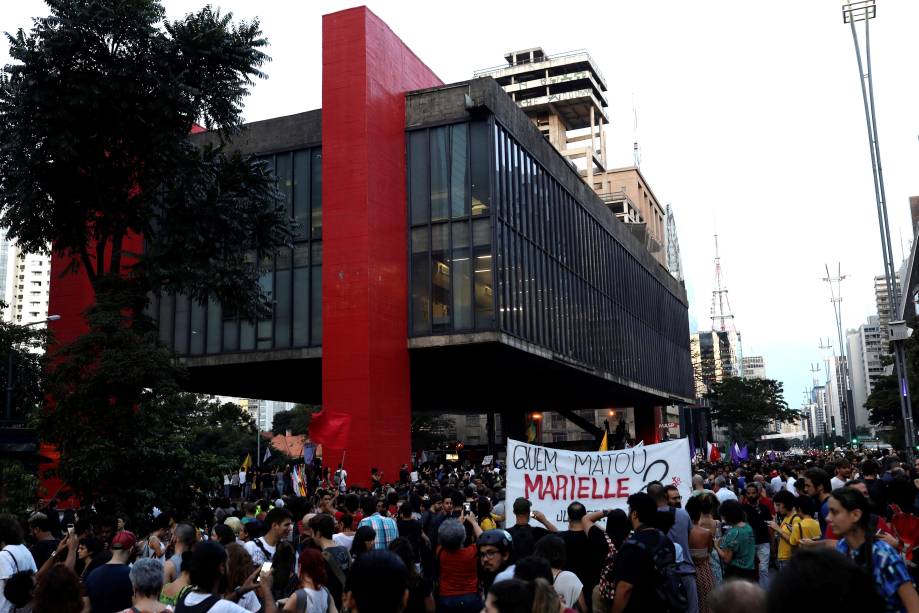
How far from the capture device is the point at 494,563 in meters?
6.55

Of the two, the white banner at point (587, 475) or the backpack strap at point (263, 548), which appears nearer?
the backpack strap at point (263, 548)

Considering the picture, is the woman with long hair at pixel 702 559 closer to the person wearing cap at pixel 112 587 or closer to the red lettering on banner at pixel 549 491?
the red lettering on banner at pixel 549 491

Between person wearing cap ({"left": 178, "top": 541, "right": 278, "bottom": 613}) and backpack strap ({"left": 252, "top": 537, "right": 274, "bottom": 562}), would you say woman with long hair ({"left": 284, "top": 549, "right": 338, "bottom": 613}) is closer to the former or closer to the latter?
person wearing cap ({"left": 178, "top": 541, "right": 278, "bottom": 613})

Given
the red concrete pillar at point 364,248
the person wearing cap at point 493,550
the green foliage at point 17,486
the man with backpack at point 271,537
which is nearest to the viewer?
the person wearing cap at point 493,550

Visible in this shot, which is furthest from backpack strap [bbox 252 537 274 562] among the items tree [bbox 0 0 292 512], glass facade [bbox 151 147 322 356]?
glass facade [bbox 151 147 322 356]

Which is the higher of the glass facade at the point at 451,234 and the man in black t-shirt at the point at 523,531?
the glass facade at the point at 451,234

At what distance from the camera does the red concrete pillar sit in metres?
27.4

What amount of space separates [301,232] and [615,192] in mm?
72028

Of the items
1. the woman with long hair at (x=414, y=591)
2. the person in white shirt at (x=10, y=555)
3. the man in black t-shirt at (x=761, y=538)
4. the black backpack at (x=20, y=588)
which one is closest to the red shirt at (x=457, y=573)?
the woman with long hair at (x=414, y=591)

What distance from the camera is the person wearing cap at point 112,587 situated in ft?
21.2

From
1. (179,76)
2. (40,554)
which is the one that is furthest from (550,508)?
(179,76)

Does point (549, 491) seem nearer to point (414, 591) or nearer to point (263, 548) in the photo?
point (263, 548)

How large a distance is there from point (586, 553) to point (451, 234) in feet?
77.1

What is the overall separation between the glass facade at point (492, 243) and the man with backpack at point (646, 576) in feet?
77.0
